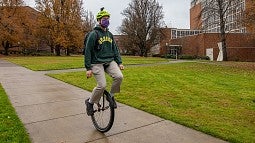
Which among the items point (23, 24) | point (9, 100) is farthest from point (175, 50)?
point (9, 100)

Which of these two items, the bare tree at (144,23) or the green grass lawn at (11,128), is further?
the bare tree at (144,23)

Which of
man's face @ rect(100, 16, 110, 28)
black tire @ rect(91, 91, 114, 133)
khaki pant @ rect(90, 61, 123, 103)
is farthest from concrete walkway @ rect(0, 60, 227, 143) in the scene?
man's face @ rect(100, 16, 110, 28)

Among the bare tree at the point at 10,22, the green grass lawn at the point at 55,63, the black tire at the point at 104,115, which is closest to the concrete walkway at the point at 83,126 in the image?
the black tire at the point at 104,115

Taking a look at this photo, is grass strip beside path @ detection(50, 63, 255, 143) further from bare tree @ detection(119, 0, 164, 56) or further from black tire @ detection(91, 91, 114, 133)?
bare tree @ detection(119, 0, 164, 56)

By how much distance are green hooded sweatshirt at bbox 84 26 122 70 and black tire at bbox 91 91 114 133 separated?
1.84 ft

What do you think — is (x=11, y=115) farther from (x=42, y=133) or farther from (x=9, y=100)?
(x=9, y=100)

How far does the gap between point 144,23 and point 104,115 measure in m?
53.5

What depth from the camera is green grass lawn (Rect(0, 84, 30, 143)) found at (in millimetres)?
4641

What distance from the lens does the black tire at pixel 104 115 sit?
5004mm

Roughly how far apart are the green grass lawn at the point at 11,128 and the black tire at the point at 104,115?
1166mm

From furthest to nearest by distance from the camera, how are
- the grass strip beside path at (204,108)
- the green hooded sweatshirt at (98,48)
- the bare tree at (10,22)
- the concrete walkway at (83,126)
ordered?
the bare tree at (10,22) < the grass strip beside path at (204,108) < the green hooded sweatshirt at (98,48) < the concrete walkway at (83,126)

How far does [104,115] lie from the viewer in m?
5.27

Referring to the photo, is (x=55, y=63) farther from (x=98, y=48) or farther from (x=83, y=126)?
(x=98, y=48)

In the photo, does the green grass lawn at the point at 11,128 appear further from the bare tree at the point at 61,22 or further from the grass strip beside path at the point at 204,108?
the bare tree at the point at 61,22
